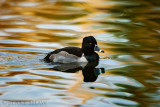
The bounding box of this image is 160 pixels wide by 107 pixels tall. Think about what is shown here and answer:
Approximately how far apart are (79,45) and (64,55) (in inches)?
83.6

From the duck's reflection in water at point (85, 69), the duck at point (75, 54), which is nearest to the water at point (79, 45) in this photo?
the duck's reflection in water at point (85, 69)

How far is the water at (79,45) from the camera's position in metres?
7.67

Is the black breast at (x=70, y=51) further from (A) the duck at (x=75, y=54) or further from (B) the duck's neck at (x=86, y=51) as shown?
(B) the duck's neck at (x=86, y=51)

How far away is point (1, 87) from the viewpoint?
8172mm

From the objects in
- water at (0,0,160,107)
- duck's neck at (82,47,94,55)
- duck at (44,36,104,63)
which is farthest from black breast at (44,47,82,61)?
water at (0,0,160,107)

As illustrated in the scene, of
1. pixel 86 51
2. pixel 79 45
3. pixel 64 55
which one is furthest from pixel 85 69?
pixel 79 45

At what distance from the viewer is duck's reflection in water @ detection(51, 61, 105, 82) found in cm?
935

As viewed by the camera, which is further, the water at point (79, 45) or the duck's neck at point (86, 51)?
the duck's neck at point (86, 51)

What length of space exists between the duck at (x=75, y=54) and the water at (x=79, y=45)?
0.27 meters

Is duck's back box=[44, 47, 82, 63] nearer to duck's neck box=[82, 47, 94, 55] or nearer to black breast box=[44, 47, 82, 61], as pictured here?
black breast box=[44, 47, 82, 61]

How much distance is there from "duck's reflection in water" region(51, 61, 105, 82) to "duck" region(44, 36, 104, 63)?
0.21m

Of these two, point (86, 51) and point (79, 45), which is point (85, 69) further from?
point (79, 45)

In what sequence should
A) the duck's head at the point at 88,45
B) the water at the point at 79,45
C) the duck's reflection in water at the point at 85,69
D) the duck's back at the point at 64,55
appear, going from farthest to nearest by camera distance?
the duck's head at the point at 88,45 → the duck's back at the point at 64,55 → the duck's reflection in water at the point at 85,69 → the water at the point at 79,45

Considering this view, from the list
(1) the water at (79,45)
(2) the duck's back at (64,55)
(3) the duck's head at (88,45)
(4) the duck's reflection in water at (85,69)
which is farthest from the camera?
(3) the duck's head at (88,45)
